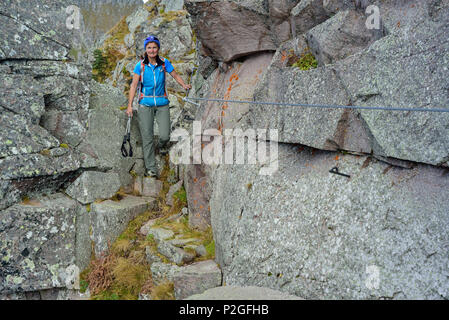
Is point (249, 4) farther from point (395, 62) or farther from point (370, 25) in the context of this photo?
point (395, 62)

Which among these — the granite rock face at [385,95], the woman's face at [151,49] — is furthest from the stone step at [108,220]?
the granite rock face at [385,95]

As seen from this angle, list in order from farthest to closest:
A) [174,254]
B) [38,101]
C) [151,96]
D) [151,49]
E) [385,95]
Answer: [151,96] → [151,49] → [38,101] → [174,254] → [385,95]

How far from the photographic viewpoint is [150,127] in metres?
11.8

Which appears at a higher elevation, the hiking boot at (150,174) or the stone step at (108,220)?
the hiking boot at (150,174)

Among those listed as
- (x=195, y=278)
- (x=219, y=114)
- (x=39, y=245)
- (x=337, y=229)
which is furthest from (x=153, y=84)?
(x=337, y=229)

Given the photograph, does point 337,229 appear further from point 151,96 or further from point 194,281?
point 151,96

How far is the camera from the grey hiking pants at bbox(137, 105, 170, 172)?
11669mm

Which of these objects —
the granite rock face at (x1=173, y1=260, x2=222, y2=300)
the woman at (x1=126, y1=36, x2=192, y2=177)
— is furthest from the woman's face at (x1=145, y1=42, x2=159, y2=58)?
the granite rock face at (x1=173, y1=260, x2=222, y2=300)

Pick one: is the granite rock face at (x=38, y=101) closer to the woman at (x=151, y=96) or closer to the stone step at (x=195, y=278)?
the woman at (x=151, y=96)

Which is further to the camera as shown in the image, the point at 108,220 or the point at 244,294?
the point at 108,220

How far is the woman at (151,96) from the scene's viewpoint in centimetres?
1090

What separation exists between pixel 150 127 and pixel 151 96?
3.51 ft

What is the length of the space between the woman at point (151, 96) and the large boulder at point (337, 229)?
419 centimetres

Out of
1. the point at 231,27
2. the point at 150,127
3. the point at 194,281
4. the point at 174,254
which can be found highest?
the point at 231,27
